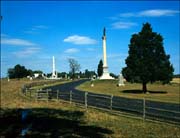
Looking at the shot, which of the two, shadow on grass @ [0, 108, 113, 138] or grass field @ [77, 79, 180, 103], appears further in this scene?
grass field @ [77, 79, 180, 103]

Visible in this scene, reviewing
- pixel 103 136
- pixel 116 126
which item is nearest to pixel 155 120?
pixel 116 126

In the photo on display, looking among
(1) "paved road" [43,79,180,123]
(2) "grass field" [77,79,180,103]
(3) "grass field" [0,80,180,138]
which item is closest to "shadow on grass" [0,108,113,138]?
(3) "grass field" [0,80,180,138]

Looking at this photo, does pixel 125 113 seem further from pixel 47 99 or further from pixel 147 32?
pixel 147 32

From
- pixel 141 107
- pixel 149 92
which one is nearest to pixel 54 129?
pixel 141 107

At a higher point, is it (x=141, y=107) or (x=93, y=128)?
(x=141, y=107)

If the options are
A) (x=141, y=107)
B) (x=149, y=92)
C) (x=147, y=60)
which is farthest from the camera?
(x=149, y=92)

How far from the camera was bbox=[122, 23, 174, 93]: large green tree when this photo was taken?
56750 millimetres

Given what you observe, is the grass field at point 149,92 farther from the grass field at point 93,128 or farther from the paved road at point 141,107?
the grass field at point 93,128

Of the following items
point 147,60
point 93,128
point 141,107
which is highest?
point 147,60

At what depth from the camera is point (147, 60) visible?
57.1m

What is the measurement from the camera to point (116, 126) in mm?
19719

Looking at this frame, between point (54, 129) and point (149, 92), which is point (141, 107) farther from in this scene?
point (149, 92)

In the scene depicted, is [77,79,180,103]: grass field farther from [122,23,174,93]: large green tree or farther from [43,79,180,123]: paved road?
[43,79,180,123]: paved road

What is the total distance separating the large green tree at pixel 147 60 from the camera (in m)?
56.8
